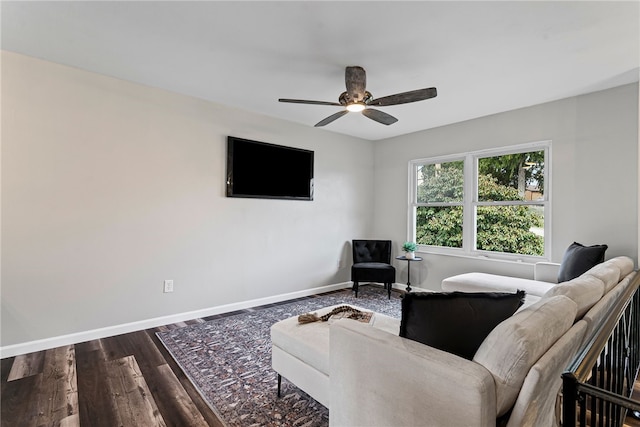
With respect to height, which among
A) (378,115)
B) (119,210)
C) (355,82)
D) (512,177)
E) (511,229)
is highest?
(355,82)

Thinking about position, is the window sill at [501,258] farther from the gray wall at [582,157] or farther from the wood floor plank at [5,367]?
the wood floor plank at [5,367]

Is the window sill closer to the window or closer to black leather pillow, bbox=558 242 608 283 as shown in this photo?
the window

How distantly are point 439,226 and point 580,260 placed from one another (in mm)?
2027

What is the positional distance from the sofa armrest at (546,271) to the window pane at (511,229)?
1.06 feet

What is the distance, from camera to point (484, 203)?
432cm

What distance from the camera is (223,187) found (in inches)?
154

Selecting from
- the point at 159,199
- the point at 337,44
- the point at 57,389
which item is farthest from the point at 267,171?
the point at 57,389

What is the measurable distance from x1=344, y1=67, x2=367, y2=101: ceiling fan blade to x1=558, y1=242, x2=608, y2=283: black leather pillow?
2.54 metres

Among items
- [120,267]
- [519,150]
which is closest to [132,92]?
[120,267]

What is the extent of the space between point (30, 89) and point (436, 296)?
3.67 m

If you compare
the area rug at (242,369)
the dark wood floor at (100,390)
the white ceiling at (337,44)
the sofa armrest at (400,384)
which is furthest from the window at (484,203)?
the sofa armrest at (400,384)

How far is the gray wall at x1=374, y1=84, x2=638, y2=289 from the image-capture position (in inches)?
125

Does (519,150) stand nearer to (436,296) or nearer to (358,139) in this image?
(358,139)

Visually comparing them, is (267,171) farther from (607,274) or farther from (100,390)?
(607,274)
